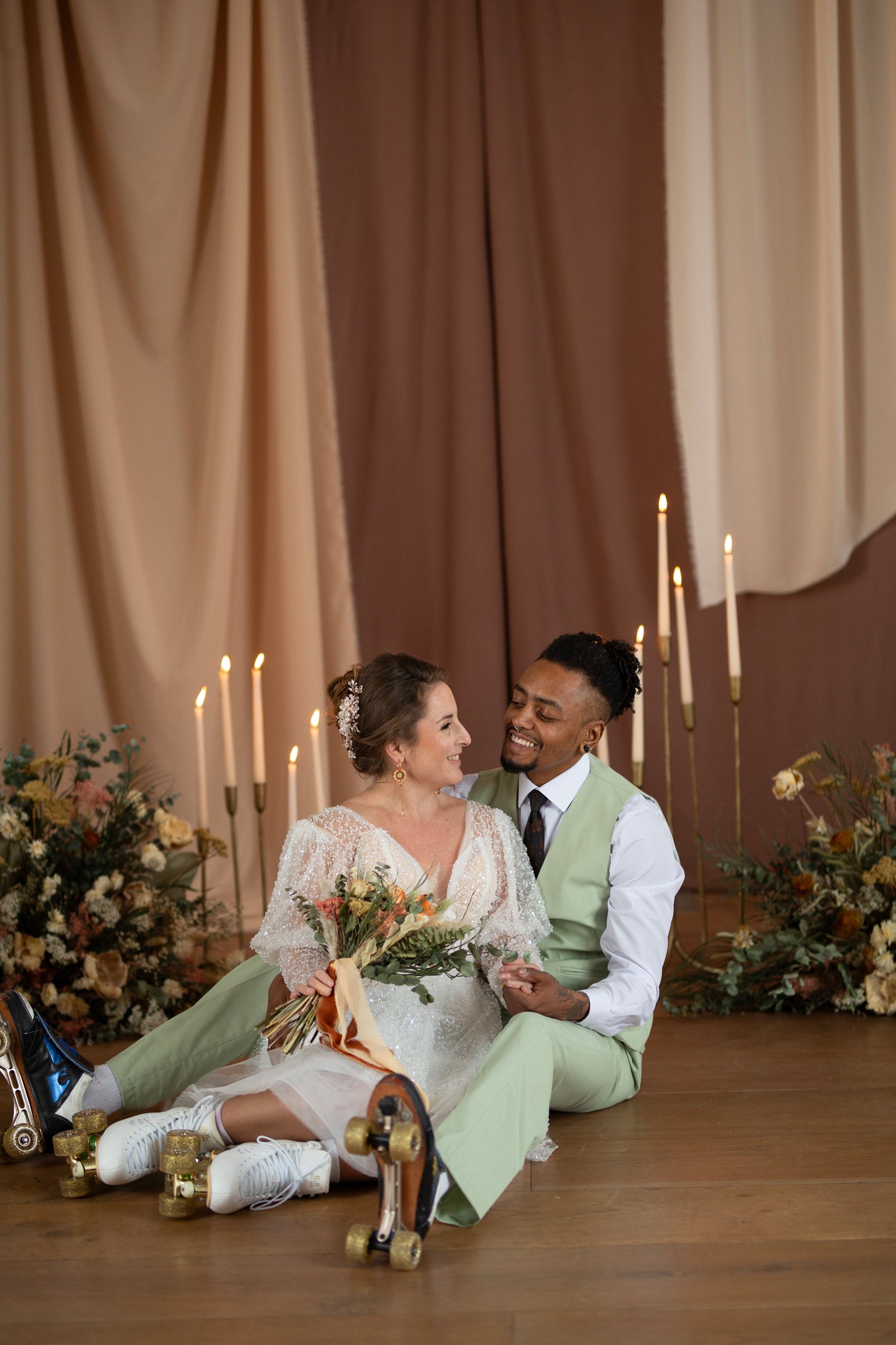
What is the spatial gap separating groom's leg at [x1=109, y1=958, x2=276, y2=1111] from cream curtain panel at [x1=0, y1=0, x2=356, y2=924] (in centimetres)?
185

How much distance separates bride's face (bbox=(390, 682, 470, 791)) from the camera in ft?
7.74

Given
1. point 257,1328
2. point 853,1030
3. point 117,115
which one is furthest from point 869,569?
point 257,1328

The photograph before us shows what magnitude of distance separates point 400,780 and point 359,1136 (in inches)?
32.1

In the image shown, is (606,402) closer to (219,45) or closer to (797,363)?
(797,363)

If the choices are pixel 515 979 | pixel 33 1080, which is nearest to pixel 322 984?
pixel 515 979

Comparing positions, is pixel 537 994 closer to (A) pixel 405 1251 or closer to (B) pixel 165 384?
(A) pixel 405 1251

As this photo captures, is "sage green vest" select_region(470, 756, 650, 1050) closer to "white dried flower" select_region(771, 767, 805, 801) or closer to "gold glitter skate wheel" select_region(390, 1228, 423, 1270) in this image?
"white dried flower" select_region(771, 767, 805, 801)

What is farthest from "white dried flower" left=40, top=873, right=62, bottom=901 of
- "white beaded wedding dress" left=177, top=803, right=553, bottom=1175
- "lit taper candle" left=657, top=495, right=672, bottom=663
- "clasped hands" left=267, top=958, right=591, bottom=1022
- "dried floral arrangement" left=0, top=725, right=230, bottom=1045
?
"lit taper candle" left=657, top=495, right=672, bottom=663

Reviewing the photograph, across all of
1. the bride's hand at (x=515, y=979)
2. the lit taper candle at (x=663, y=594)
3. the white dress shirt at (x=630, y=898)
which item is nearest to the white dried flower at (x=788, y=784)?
the lit taper candle at (x=663, y=594)

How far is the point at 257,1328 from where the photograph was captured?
157 centimetres

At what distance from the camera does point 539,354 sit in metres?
4.38

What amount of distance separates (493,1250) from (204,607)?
114 inches

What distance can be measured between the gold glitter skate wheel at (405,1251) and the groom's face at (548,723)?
42.3 inches

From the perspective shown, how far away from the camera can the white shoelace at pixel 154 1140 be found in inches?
79.3
